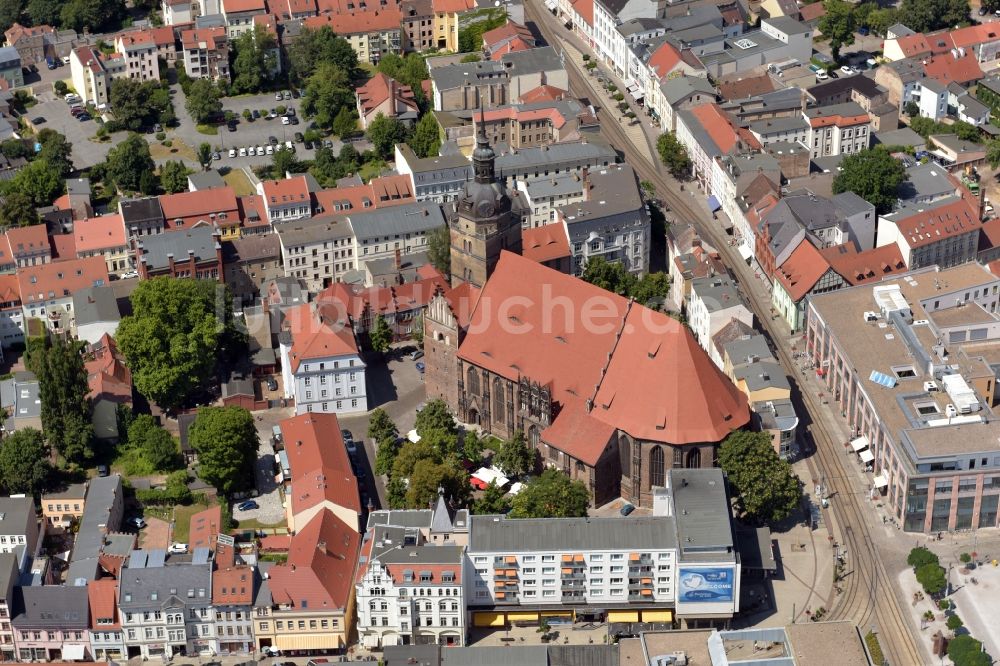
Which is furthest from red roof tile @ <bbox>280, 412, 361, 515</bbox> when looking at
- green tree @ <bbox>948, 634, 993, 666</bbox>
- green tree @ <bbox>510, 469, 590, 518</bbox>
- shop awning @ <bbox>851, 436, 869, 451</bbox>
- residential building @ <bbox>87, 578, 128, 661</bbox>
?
green tree @ <bbox>948, 634, 993, 666</bbox>

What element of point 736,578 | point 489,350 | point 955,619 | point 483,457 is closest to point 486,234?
point 489,350

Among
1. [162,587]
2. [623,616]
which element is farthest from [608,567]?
[162,587]

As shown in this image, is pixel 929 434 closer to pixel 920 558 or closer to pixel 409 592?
pixel 920 558

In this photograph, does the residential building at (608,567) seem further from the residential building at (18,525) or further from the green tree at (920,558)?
the residential building at (18,525)

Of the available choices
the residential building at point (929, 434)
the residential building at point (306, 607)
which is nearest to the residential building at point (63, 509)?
the residential building at point (306, 607)

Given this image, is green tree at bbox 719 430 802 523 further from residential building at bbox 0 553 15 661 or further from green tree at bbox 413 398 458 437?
residential building at bbox 0 553 15 661

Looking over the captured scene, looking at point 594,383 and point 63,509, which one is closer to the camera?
point 63,509
